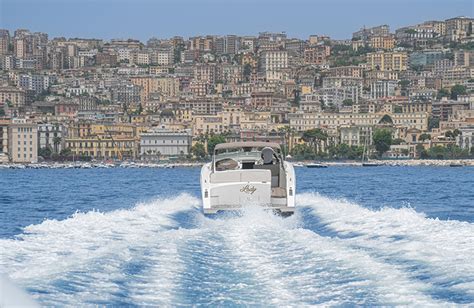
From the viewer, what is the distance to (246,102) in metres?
153

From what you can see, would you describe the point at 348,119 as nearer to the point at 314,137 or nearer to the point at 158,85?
the point at 314,137

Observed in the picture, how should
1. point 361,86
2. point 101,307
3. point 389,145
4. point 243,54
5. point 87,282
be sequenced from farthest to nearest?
point 243,54, point 361,86, point 389,145, point 87,282, point 101,307

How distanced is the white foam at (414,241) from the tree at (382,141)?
96.6 metres

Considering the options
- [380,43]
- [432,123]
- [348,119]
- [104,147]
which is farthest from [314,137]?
[380,43]

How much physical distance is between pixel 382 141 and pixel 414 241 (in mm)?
101792

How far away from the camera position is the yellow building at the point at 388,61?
17938 centimetres

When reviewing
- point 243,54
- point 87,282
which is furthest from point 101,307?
point 243,54

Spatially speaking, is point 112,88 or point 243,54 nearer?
point 112,88

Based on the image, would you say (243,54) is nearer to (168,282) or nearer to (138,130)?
(138,130)

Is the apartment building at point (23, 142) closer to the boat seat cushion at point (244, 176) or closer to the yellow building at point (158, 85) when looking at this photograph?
the yellow building at point (158, 85)

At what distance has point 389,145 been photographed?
116 meters

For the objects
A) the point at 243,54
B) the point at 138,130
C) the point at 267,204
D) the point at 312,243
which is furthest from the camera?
the point at 243,54

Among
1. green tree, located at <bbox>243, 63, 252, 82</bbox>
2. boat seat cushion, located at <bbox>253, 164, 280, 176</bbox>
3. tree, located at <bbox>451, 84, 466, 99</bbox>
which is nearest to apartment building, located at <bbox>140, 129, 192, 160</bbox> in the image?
tree, located at <bbox>451, 84, 466, 99</bbox>

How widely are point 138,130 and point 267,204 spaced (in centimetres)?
10957
